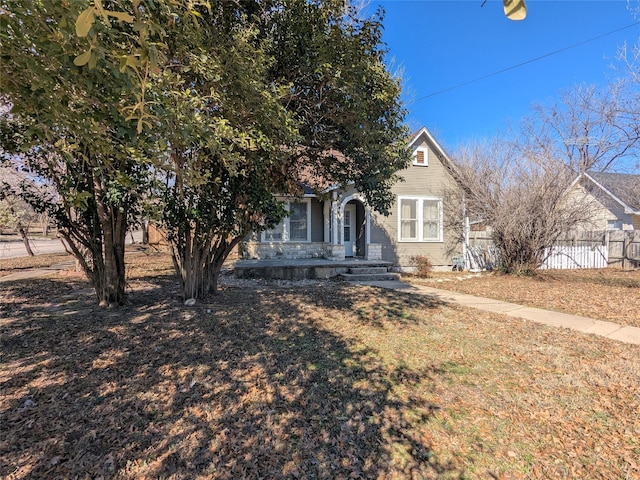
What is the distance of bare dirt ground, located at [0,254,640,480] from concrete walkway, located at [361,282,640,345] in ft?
1.58

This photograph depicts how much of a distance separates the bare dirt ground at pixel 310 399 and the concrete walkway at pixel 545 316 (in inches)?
19.0

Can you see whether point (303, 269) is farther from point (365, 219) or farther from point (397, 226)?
point (397, 226)

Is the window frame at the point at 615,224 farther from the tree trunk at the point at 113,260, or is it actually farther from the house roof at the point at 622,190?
the tree trunk at the point at 113,260

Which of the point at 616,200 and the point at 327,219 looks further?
the point at 616,200

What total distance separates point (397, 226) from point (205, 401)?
38.2ft

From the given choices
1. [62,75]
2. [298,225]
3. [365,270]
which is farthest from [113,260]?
[298,225]

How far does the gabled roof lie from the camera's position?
1332 centimetres

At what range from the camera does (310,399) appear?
3189mm

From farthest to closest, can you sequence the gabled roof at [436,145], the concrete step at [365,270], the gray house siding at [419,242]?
the gray house siding at [419,242]
the gabled roof at [436,145]
the concrete step at [365,270]

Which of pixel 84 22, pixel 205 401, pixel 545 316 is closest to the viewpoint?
pixel 84 22

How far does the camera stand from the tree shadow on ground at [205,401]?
7.73 ft

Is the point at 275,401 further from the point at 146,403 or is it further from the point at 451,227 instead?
the point at 451,227

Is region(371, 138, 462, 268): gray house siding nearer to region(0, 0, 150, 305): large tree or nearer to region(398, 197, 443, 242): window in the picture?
region(398, 197, 443, 242): window

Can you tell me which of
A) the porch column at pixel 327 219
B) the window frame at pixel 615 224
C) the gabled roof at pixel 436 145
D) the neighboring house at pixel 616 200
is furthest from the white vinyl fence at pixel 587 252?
the window frame at pixel 615 224
